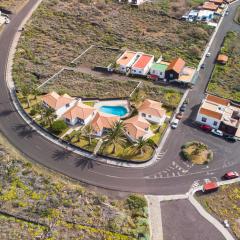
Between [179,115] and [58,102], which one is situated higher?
[179,115]

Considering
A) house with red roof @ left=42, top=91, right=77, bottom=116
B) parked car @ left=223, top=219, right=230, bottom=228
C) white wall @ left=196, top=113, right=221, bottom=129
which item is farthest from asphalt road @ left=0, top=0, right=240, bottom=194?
parked car @ left=223, top=219, right=230, bottom=228

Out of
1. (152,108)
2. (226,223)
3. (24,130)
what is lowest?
(24,130)

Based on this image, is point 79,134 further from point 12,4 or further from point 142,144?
point 12,4

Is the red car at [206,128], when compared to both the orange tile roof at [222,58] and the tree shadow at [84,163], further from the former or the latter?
the orange tile roof at [222,58]

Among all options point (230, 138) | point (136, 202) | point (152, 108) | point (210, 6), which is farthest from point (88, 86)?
point (210, 6)

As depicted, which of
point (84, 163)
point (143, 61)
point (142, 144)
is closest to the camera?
point (84, 163)

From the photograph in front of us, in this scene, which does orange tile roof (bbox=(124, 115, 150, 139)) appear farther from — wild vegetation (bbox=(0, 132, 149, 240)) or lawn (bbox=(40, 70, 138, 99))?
wild vegetation (bbox=(0, 132, 149, 240))

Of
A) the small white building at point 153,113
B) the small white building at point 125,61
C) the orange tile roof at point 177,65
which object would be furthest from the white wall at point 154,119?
the small white building at point 125,61
